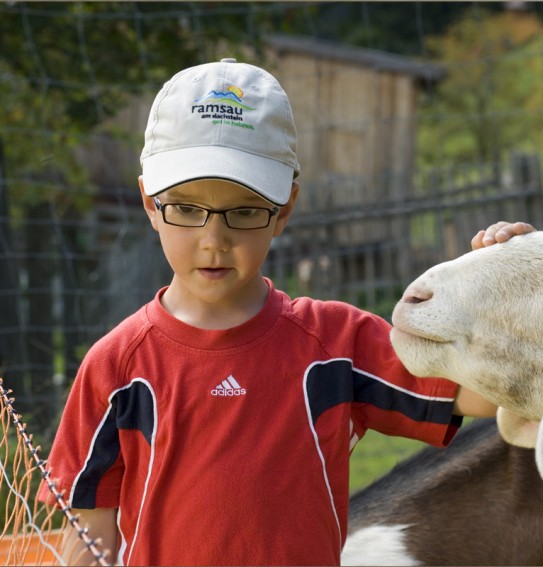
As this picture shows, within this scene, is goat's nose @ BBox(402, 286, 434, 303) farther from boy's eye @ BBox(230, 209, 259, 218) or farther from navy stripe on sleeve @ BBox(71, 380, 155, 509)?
→ navy stripe on sleeve @ BBox(71, 380, 155, 509)

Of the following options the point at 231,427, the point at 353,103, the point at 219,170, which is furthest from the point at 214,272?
the point at 353,103

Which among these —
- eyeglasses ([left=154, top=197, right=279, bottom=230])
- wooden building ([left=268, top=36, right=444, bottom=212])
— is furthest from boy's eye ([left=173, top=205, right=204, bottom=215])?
wooden building ([left=268, top=36, right=444, bottom=212])

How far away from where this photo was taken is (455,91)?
2303 cm

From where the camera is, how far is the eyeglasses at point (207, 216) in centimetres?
204

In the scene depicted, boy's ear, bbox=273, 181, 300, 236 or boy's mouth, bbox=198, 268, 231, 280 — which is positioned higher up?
boy's ear, bbox=273, 181, 300, 236

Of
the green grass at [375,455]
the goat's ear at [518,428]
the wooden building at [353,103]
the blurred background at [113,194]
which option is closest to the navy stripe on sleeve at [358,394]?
the goat's ear at [518,428]

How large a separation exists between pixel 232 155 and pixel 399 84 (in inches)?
746

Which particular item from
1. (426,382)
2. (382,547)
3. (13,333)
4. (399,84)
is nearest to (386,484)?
(382,547)

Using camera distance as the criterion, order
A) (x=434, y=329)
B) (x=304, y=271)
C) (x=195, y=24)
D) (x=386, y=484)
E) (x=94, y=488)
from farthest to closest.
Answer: (x=304, y=271) → (x=195, y=24) → (x=386, y=484) → (x=94, y=488) → (x=434, y=329)

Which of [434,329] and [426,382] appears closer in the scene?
[434,329]

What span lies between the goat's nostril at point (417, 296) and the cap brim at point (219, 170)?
1.02 feet

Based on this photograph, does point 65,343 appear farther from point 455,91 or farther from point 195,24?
point 455,91

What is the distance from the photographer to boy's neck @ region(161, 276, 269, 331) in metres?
2.16

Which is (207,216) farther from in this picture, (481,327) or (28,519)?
(28,519)
